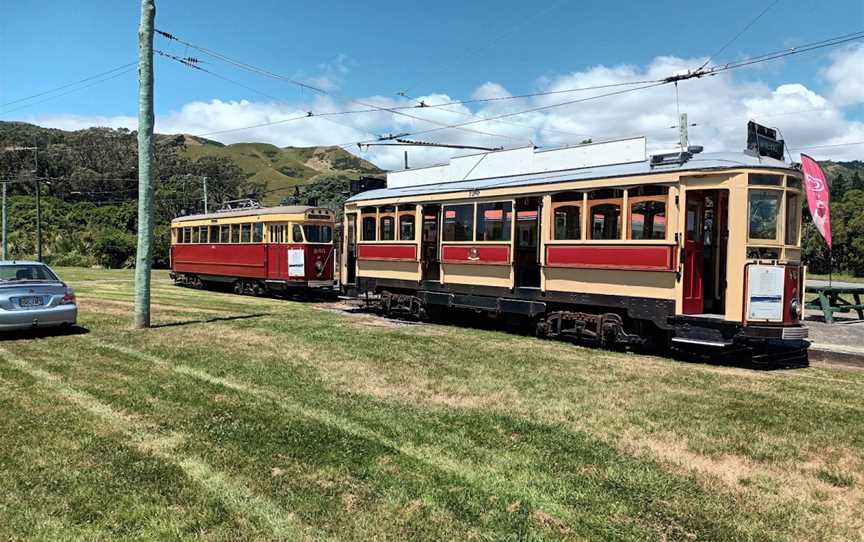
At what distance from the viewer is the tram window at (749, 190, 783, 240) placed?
30.8 ft

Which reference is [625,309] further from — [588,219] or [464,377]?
[464,377]

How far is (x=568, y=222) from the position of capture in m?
11.3

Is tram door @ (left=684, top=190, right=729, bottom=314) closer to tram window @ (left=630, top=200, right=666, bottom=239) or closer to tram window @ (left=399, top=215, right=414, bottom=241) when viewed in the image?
tram window @ (left=630, top=200, right=666, bottom=239)

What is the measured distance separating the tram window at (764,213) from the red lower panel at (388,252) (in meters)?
7.34

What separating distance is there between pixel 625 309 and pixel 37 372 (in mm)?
8713

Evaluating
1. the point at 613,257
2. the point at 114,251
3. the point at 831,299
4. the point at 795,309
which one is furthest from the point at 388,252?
the point at 114,251

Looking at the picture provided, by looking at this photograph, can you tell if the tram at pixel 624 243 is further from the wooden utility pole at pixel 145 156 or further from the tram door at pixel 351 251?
the wooden utility pole at pixel 145 156

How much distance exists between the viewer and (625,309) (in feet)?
34.8

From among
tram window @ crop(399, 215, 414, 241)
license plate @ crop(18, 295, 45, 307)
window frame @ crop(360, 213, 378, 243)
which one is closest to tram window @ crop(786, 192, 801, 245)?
tram window @ crop(399, 215, 414, 241)

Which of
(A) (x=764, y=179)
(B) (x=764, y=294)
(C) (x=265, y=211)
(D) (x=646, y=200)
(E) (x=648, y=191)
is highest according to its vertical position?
(C) (x=265, y=211)

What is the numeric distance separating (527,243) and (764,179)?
4.32 m

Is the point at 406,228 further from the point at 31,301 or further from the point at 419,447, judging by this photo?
the point at 419,447

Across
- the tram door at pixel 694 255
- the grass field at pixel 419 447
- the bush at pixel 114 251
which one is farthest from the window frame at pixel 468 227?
the bush at pixel 114 251

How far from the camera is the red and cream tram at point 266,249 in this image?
20.3 metres
